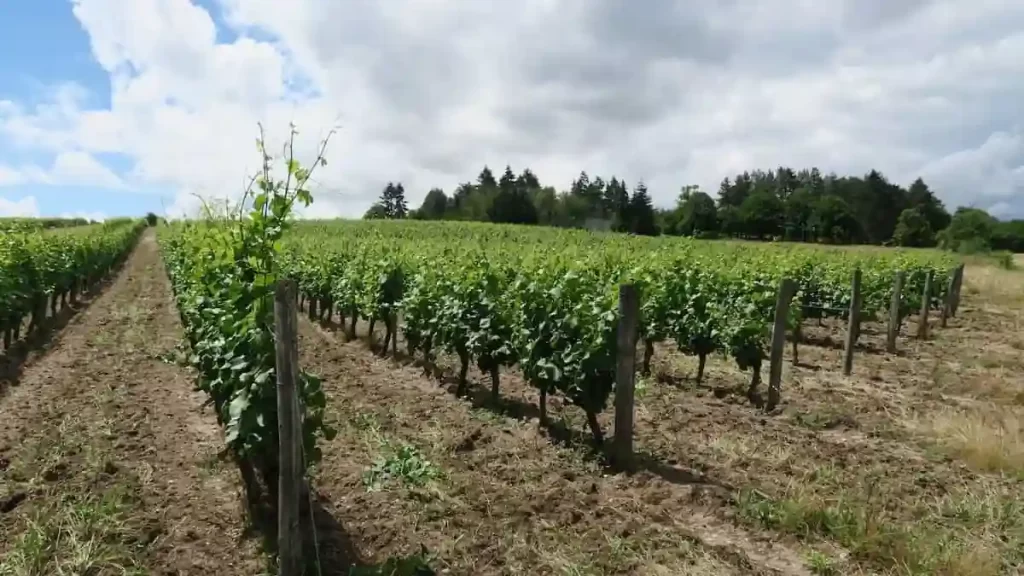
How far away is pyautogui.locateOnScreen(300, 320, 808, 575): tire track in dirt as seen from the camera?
191 inches

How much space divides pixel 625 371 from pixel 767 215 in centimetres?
7700

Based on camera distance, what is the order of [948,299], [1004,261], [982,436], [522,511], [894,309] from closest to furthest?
[522,511], [982,436], [894,309], [948,299], [1004,261]

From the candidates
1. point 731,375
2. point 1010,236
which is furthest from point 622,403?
point 1010,236

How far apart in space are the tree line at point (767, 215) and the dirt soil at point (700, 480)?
2313 inches

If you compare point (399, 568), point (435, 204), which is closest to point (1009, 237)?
point (435, 204)

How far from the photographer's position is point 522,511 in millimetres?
5582

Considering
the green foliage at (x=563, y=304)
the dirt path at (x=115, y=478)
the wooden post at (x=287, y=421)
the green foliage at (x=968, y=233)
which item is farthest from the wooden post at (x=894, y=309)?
the green foliage at (x=968, y=233)

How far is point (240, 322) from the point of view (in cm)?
521

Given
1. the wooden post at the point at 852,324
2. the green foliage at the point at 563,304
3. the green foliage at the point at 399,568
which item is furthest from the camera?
the wooden post at the point at 852,324

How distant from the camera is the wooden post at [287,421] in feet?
13.8

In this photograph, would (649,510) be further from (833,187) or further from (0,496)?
(833,187)

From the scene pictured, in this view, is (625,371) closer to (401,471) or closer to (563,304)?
(563,304)

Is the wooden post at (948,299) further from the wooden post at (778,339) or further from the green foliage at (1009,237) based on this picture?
the green foliage at (1009,237)

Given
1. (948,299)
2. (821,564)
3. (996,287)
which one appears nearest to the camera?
(821,564)
